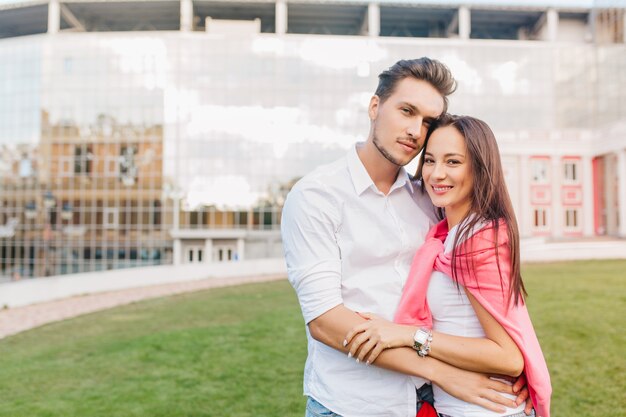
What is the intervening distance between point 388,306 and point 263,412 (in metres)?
4.21

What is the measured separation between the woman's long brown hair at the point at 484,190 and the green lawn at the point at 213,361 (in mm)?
4250

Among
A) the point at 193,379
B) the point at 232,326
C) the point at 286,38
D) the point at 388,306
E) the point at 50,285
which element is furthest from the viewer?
the point at 286,38

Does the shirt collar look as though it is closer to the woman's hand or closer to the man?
the man

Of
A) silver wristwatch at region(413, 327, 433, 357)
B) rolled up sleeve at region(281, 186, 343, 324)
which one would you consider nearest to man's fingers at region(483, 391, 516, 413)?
silver wristwatch at region(413, 327, 433, 357)

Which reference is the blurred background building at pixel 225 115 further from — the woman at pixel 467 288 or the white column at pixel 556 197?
the woman at pixel 467 288

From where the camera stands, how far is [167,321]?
38.7 feet

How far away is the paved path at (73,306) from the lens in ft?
44.7

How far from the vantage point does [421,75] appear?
90.4 inches

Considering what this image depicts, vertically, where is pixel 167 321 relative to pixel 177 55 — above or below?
below

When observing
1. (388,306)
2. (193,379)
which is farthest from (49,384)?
(388,306)

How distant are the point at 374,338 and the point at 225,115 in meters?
41.4

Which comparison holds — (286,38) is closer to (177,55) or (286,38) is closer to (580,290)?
(177,55)

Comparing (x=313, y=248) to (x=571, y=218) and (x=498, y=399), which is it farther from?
(x=571, y=218)

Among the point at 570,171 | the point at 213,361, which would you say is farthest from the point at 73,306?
the point at 570,171
